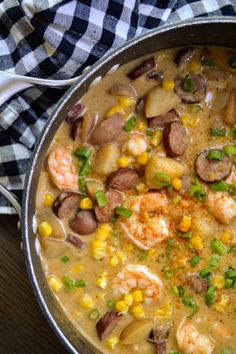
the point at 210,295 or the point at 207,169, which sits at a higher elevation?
the point at 207,169

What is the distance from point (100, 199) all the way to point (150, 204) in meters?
0.24

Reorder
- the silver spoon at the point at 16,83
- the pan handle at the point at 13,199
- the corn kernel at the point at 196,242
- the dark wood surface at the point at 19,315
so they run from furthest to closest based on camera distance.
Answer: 1. the dark wood surface at the point at 19,315
2. the corn kernel at the point at 196,242
3. the pan handle at the point at 13,199
4. the silver spoon at the point at 16,83

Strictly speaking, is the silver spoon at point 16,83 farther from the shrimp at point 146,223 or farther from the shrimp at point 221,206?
the shrimp at point 221,206

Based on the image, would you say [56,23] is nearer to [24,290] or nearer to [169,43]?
[169,43]

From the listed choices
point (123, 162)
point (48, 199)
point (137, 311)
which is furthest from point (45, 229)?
point (137, 311)

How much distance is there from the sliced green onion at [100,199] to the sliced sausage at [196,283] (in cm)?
56

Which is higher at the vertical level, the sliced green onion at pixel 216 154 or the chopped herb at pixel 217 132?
the chopped herb at pixel 217 132

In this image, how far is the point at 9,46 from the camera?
3.35 metres

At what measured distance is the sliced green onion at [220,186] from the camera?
3211mm

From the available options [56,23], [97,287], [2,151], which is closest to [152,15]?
[56,23]

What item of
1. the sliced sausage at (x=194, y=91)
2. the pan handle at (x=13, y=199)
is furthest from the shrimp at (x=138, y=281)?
the sliced sausage at (x=194, y=91)

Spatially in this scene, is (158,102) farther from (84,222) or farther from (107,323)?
(107,323)

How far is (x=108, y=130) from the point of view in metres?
3.14

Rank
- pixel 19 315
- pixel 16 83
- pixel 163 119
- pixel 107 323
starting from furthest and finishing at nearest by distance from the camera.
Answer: pixel 19 315, pixel 107 323, pixel 163 119, pixel 16 83
